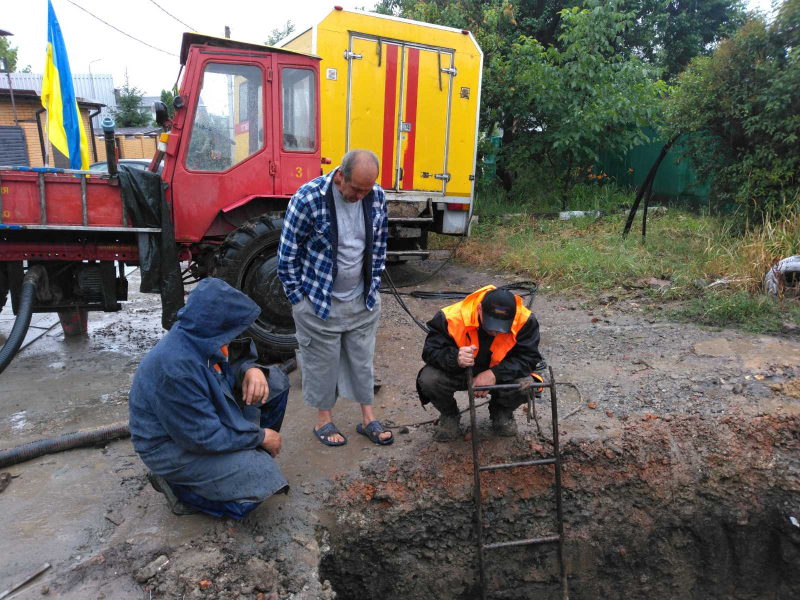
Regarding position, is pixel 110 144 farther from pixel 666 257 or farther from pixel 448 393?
pixel 666 257

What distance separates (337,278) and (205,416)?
110 centimetres

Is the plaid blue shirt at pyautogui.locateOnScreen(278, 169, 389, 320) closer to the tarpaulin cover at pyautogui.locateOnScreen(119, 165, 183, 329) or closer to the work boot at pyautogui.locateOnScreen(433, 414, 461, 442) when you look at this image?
the work boot at pyautogui.locateOnScreen(433, 414, 461, 442)

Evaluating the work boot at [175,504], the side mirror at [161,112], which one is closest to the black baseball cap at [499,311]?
the work boot at [175,504]

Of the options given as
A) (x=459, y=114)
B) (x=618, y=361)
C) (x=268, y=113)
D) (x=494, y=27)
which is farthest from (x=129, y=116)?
(x=618, y=361)

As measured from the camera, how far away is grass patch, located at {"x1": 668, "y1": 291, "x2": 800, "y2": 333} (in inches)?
197

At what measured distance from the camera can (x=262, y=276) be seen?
15.8 ft

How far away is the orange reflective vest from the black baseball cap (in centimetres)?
11

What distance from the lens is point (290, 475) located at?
309 centimetres

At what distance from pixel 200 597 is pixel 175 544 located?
33cm

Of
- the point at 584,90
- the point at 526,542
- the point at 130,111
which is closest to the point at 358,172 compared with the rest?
the point at 526,542

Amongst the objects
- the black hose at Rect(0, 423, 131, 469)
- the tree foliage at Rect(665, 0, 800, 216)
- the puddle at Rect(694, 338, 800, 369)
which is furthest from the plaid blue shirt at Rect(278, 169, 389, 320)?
the tree foliage at Rect(665, 0, 800, 216)

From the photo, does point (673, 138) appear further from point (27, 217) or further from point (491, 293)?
point (27, 217)

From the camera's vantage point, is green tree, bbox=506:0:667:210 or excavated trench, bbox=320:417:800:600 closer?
excavated trench, bbox=320:417:800:600

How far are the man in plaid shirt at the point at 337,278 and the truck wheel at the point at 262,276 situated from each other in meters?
1.43
